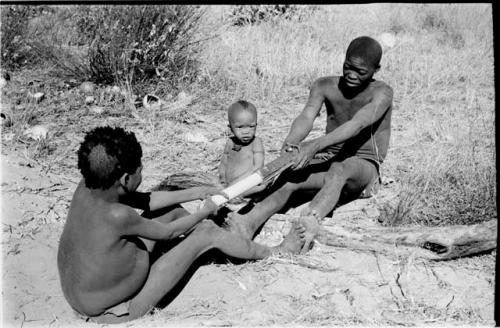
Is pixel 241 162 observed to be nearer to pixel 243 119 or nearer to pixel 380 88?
pixel 243 119

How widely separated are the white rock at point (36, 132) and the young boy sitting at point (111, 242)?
2.20 metres

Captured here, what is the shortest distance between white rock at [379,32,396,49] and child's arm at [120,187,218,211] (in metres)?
5.41

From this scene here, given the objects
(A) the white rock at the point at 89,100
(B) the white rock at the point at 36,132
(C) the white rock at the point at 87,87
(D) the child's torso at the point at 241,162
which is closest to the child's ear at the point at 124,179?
(D) the child's torso at the point at 241,162

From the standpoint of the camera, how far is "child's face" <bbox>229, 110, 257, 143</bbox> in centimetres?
353

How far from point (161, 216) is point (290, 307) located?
88 centimetres

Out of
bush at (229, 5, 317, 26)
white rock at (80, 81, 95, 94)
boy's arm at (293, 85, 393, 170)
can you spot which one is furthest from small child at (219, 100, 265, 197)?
bush at (229, 5, 317, 26)

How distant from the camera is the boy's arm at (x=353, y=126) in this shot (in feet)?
10.7

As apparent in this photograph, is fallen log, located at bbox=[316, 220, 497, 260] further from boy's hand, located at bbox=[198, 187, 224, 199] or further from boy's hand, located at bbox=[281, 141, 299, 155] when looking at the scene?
boy's hand, located at bbox=[198, 187, 224, 199]

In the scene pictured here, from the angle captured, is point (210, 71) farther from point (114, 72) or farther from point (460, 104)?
point (460, 104)

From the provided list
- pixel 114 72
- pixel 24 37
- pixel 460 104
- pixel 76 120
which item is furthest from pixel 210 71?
pixel 460 104

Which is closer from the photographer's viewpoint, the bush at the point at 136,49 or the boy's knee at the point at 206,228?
the boy's knee at the point at 206,228

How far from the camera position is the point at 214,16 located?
7535 millimetres

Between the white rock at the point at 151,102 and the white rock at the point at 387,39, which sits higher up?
the white rock at the point at 387,39

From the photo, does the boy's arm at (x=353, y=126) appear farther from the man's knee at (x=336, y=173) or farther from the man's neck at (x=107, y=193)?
the man's neck at (x=107, y=193)
